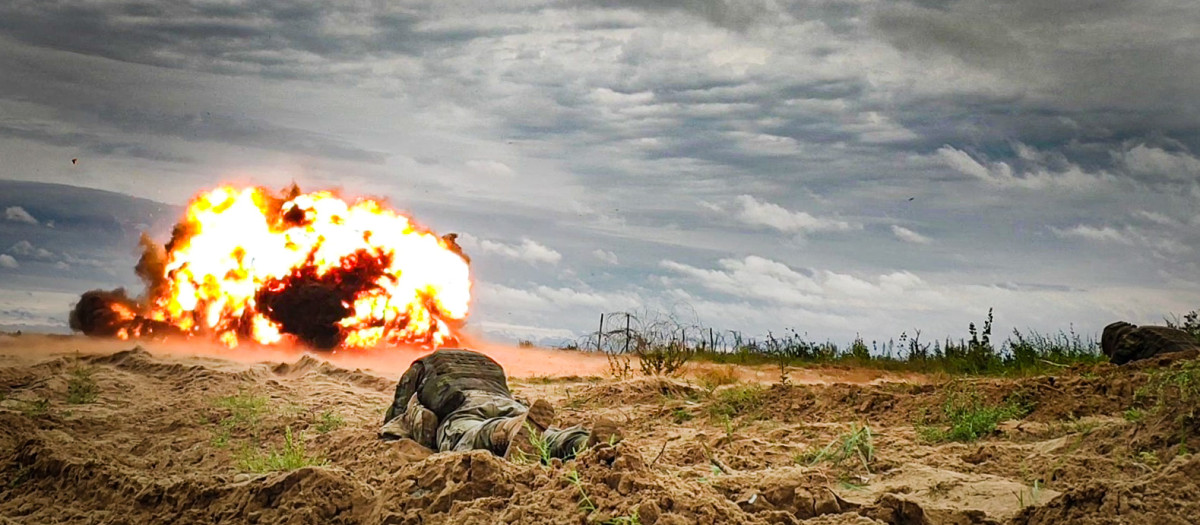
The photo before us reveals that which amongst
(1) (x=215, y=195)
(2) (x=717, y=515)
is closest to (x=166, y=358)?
(1) (x=215, y=195)

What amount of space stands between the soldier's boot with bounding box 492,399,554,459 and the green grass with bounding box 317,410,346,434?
3.22m

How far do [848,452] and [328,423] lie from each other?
5.60 metres

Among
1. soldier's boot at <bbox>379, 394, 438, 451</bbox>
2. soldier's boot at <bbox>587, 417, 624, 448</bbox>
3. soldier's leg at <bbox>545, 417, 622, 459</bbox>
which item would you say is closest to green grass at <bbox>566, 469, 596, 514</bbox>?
soldier's boot at <bbox>587, 417, 624, 448</bbox>

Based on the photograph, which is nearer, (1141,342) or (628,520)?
(628,520)

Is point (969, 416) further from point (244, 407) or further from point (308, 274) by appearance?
point (308, 274)

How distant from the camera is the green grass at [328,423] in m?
9.95

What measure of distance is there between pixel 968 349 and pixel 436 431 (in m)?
10.9

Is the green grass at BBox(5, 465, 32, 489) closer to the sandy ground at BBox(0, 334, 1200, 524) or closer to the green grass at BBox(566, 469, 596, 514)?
the sandy ground at BBox(0, 334, 1200, 524)

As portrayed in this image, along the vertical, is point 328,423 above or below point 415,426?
below

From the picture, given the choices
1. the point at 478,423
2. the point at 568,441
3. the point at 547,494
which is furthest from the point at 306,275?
the point at 547,494

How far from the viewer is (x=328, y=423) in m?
10.1

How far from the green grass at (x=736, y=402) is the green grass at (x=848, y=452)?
2.83 metres

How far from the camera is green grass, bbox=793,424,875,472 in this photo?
21.3 feet

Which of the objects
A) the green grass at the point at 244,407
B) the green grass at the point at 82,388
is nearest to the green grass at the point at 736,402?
the green grass at the point at 244,407
